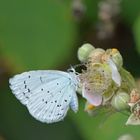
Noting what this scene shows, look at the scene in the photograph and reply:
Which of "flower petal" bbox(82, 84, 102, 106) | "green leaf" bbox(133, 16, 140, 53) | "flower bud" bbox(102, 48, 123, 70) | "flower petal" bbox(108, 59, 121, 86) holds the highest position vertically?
"flower bud" bbox(102, 48, 123, 70)

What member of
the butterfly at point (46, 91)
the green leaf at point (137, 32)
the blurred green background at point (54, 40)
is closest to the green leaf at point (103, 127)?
the blurred green background at point (54, 40)

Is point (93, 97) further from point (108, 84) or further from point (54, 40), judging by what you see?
point (54, 40)

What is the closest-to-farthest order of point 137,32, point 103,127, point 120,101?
point 120,101
point 103,127
point 137,32

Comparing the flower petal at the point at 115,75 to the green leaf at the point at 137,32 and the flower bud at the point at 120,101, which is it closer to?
the flower bud at the point at 120,101

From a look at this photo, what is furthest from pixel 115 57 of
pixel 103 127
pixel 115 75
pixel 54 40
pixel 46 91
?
pixel 54 40

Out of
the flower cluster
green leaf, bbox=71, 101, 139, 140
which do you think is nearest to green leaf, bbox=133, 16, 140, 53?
green leaf, bbox=71, 101, 139, 140

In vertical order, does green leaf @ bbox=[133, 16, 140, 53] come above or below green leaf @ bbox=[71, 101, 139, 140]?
above

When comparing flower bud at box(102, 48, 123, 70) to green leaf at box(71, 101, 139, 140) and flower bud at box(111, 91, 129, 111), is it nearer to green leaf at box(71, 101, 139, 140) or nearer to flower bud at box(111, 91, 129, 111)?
flower bud at box(111, 91, 129, 111)
